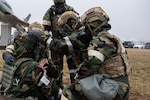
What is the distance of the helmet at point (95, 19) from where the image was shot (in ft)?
11.5

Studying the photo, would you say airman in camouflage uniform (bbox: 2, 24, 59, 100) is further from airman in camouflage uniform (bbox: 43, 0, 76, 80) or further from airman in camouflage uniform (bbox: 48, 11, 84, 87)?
airman in camouflage uniform (bbox: 43, 0, 76, 80)

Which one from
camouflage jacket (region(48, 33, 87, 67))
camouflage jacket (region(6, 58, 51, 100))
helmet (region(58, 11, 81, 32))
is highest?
helmet (region(58, 11, 81, 32))

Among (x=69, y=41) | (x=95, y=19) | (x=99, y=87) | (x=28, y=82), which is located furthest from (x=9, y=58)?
(x=99, y=87)

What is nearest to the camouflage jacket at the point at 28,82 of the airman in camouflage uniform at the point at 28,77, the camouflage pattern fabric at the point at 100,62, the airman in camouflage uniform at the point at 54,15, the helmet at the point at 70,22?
the airman in camouflage uniform at the point at 28,77

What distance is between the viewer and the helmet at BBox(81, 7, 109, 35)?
351cm

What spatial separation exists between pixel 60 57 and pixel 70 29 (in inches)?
35.6

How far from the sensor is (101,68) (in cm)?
336

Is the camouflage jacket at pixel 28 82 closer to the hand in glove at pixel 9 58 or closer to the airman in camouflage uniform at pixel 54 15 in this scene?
the hand in glove at pixel 9 58

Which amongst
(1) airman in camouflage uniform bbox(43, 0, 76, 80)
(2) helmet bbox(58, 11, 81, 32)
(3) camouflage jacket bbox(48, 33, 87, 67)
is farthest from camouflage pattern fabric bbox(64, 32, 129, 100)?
(1) airman in camouflage uniform bbox(43, 0, 76, 80)

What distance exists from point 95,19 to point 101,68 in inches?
18.7

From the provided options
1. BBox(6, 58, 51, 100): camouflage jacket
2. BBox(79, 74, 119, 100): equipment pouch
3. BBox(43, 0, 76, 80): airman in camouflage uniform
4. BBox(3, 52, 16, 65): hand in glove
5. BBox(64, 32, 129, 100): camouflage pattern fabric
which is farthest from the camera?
BBox(43, 0, 76, 80): airman in camouflage uniform

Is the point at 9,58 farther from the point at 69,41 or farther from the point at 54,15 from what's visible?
the point at 54,15

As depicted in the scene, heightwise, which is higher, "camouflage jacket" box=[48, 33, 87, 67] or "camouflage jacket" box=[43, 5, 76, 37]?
"camouflage jacket" box=[43, 5, 76, 37]

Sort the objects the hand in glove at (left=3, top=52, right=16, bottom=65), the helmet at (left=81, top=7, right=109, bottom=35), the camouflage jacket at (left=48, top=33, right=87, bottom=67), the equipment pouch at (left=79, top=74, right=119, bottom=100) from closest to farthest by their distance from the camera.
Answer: the equipment pouch at (left=79, top=74, right=119, bottom=100) → the helmet at (left=81, top=7, right=109, bottom=35) → the camouflage jacket at (left=48, top=33, right=87, bottom=67) → the hand in glove at (left=3, top=52, right=16, bottom=65)
